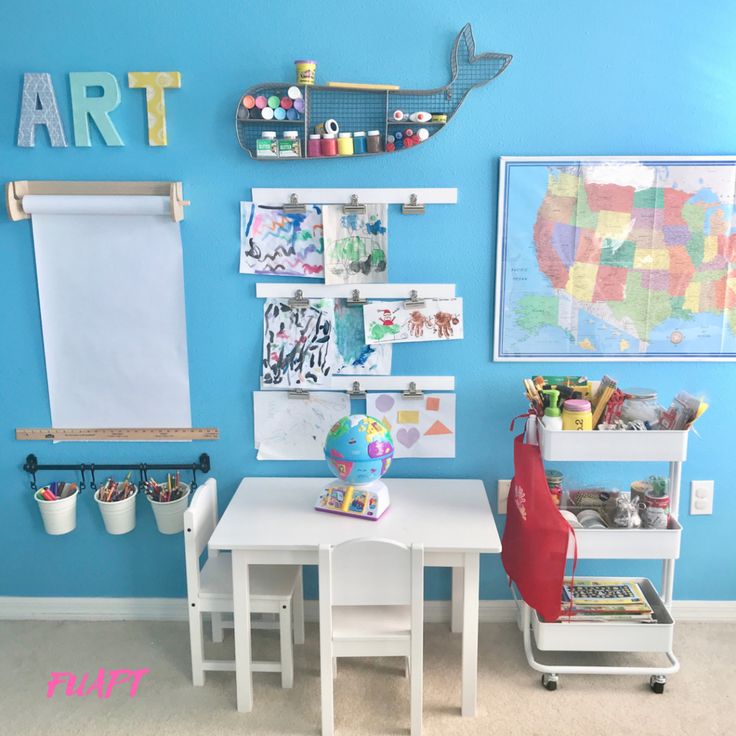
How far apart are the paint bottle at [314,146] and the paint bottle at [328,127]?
0.8 inches

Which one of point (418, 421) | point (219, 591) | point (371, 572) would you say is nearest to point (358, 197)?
point (418, 421)

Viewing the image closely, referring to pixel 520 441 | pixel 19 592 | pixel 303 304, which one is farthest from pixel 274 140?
pixel 19 592

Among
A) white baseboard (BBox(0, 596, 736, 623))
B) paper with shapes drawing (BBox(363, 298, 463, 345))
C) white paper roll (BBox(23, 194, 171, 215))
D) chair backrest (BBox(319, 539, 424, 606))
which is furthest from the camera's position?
white baseboard (BBox(0, 596, 736, 623))

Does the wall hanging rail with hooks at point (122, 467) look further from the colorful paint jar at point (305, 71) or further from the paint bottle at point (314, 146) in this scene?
the colorful paint jar at point (305, 71)

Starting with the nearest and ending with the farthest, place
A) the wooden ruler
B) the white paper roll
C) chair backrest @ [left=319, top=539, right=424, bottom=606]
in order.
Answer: chair backrest @ [left=319, top=539, right=424, bottom=606] < the white paper roll < the wooden ruler

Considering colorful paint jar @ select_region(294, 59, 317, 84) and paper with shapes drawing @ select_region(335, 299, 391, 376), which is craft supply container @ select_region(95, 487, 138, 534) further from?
colorful paint jar @ select_region(294, 59, 317, 84)

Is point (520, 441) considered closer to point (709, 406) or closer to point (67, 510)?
point (709, 406)

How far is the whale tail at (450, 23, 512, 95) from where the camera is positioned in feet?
7.29

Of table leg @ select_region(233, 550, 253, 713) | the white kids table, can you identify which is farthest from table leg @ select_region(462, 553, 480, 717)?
table leg @ select_region(233, 550, 253, 713)

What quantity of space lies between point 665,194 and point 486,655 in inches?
60.3

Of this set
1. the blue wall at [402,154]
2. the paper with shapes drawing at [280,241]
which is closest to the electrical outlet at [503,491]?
the blue wall at [402,154]

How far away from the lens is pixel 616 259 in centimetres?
234

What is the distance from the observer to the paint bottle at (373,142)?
2.24 meters

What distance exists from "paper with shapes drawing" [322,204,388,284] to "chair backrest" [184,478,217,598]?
0.76 m
